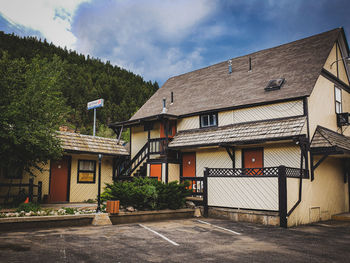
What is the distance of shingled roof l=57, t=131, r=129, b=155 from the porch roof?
4137 mm

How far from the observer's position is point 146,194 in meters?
12.1

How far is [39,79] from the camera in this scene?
1328 cm

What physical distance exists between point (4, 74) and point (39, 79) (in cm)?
140

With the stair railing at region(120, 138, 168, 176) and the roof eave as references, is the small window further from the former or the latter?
the stair railing at region(120, 138, 168, 176)

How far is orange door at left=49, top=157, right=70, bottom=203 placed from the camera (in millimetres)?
16859

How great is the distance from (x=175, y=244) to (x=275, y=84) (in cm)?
1062

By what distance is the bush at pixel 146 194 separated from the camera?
12.0 m

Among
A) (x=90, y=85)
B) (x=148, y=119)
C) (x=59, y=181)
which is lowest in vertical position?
(x=59, y=181)

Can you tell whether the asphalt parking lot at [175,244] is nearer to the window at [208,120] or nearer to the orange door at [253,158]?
the orange door at [253,158]

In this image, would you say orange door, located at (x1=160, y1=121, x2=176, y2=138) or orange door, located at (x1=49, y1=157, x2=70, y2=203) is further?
orange door, located at (x1=160, y1=121, x2=176, y2=138)

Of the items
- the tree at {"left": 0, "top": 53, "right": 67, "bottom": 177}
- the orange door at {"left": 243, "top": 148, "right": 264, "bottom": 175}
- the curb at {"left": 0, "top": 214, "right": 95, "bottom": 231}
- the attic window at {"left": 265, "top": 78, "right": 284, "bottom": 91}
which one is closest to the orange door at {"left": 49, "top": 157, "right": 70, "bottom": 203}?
the tree at {"left": 0, "top": 53, "right": 67, "bottom": 177}

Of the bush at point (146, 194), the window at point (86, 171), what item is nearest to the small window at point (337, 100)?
the bush at point (146, 194)

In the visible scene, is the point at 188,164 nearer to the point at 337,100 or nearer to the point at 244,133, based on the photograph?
the point at 244,133

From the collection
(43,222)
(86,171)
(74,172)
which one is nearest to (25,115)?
(43,222)
